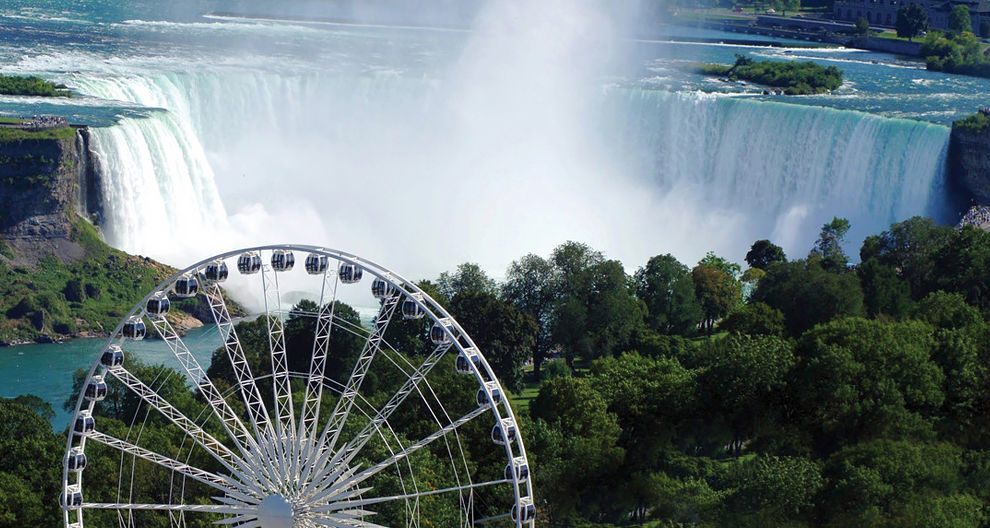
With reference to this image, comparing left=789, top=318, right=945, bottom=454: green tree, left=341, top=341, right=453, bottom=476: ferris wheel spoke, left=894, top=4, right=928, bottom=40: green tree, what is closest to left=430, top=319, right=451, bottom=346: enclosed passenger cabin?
left=341, top=341, right=453, bottom=476: ferris wheel spoke

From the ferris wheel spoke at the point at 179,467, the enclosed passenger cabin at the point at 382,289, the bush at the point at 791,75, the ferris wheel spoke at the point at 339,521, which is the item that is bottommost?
the ferris wheel spoke at the point at 339,521

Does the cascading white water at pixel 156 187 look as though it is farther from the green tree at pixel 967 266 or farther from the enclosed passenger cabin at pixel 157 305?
the enclosed passenger cabin at pixel 157 305

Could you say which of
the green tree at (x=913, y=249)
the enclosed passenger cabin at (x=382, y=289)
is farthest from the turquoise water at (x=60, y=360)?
the green tree at (x=913, y=249)

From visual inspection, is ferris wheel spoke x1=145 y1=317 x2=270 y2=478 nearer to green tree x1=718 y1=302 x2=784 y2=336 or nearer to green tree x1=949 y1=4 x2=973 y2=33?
green tree x1=718 y1=302 x2=784 y2=336

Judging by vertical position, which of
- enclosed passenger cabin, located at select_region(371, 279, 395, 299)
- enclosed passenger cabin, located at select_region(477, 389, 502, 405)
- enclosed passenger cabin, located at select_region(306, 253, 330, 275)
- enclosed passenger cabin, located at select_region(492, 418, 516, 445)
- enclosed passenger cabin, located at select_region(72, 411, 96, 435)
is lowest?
enclosed passenger cabin, located at select_region(72, 411, 96, 435)

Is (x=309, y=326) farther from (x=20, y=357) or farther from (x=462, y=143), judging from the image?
(x=462, y=143)

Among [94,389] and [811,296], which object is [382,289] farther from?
[811,296]
